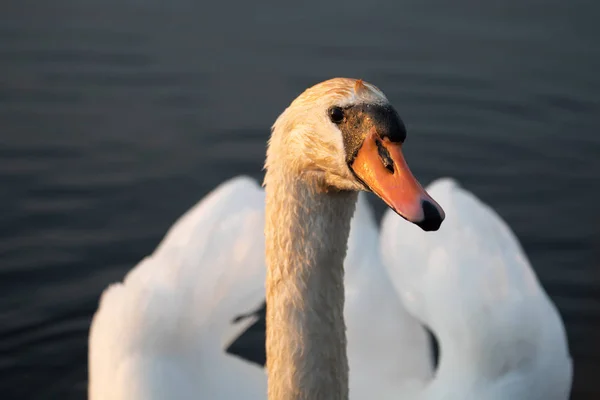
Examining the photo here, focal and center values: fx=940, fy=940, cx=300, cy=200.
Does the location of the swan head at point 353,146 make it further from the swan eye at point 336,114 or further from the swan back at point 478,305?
the swan back at point 478,305

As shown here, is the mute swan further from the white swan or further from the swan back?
the swan back

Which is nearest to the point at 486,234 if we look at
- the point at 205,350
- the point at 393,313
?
the point at 393,313

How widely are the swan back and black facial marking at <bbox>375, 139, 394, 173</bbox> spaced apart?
81.8 inches

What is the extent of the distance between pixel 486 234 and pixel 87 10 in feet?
19.5

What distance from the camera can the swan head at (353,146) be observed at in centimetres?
257

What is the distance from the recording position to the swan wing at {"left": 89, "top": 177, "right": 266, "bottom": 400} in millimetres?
4488

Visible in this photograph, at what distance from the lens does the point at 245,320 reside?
17.0ft

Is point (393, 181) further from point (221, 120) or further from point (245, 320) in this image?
point (221, 120)

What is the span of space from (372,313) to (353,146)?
105 inches

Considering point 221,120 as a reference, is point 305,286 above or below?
above

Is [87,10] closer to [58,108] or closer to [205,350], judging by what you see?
[58,108]

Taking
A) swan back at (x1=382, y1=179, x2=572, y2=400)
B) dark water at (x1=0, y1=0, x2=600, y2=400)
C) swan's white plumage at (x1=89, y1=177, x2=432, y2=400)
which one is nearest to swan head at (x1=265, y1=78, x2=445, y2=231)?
swan's white plumage at (x1=89, y1=177, x2=432, y2=400)

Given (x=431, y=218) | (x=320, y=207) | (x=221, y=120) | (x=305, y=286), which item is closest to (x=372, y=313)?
(x=305, y=286)

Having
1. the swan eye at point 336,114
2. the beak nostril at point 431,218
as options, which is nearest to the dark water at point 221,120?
the swan eye at point 336,114
